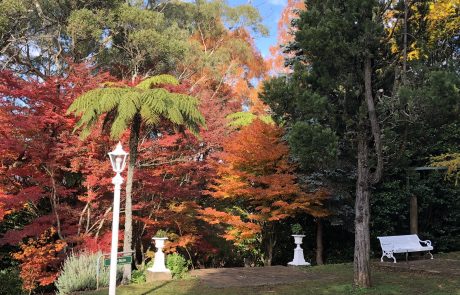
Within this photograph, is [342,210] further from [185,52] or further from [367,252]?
[185,52]

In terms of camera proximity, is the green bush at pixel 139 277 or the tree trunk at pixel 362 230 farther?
the green bush at pixel 139 277

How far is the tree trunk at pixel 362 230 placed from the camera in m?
7.01

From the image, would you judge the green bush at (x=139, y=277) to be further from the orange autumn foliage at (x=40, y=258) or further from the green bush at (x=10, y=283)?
the green bush at (x=10, y=283)

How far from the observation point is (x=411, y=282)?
7.69 meters

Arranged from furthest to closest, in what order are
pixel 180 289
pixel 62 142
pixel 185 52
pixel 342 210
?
pixel 185 52 → pixel 342 210 → pixel 62 142 → pixel 180 289

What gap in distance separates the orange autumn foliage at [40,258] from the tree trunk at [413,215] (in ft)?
32.8

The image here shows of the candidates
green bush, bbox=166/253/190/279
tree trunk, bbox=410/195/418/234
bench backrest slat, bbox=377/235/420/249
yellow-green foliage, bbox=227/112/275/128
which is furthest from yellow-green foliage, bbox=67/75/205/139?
yellow-green foliage, bbox=227/112/275/128

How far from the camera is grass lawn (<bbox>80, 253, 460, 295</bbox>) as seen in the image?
6.90m

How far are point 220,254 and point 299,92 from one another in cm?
959

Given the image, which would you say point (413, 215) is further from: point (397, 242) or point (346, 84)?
point (346, 84)

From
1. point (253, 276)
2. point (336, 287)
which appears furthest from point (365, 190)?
point (253, 276)

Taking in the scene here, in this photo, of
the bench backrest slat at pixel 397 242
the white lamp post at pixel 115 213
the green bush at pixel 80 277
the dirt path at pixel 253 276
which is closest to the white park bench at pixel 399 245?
the bench backrest slat at pixel 397 242

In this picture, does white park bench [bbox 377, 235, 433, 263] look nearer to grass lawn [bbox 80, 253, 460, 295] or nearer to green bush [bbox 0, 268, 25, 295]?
grass lawn [bbox 80, 253, 460, 295]

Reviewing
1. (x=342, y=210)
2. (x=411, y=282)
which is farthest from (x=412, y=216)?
(x=411, y=282)
